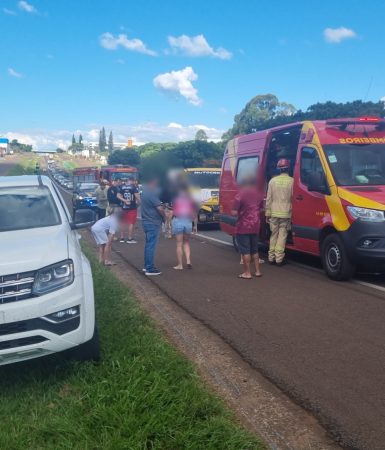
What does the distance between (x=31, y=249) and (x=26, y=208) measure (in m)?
1.34

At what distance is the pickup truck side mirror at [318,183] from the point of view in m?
8.12

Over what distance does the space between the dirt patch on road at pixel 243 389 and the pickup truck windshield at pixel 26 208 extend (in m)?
1.76

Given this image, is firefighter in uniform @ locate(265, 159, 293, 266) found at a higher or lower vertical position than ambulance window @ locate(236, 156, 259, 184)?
lower

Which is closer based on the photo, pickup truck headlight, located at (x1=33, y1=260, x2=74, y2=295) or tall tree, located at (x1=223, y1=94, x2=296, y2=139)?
pickup truck headlight, located at (x1=33, y1=260, x2=74, y2=295)

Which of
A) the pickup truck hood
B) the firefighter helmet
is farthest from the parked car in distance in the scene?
the pickup truck hood

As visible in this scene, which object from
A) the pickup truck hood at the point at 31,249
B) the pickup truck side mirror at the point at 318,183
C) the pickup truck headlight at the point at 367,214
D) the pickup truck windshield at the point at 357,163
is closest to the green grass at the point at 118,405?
the pickup truck hood at the point at 31,249

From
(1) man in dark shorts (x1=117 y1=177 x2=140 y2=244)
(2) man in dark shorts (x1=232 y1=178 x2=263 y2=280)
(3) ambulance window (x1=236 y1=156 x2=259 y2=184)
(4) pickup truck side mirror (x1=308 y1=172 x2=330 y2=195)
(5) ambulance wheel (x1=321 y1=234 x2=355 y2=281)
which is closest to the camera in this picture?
(5) ambulance wheel (x1=321 y1=234 x2=355 y2=281)

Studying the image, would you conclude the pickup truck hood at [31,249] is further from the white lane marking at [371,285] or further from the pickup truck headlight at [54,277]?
the white lane marking at [371,285]

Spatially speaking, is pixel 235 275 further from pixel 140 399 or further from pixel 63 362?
pixel 140 399

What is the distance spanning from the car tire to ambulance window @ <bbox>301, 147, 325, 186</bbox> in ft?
16.8

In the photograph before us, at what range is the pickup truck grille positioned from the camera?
3.84m

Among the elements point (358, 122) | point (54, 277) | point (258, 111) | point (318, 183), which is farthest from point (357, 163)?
point (258, 111)

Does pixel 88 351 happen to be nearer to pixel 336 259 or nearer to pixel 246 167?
pixel 336 259

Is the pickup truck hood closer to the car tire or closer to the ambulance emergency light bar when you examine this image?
the car tire
